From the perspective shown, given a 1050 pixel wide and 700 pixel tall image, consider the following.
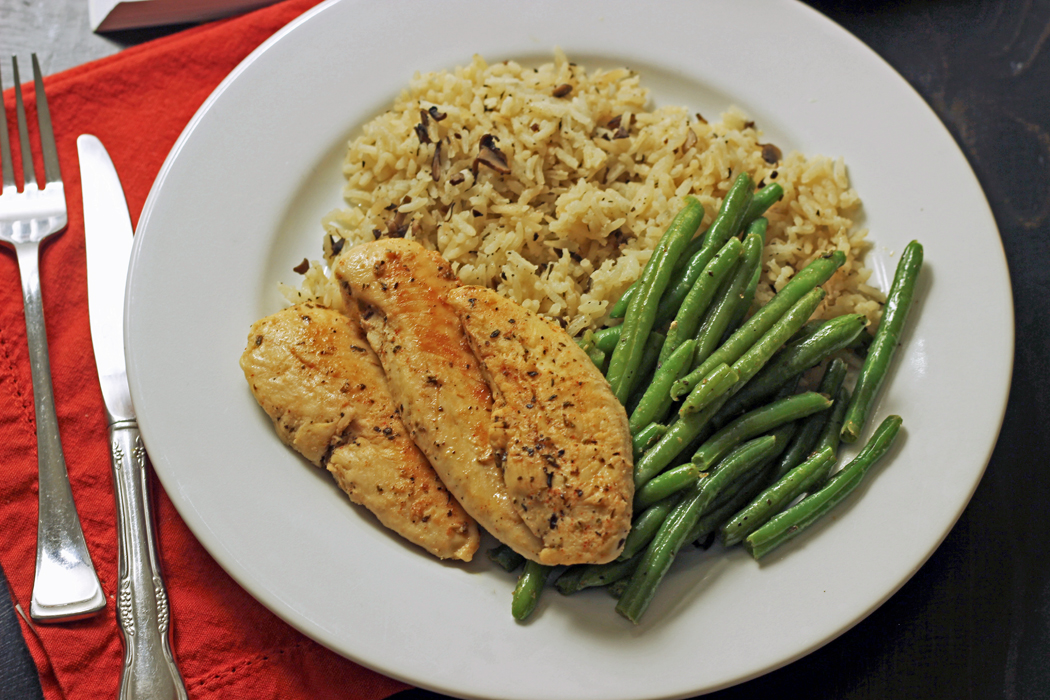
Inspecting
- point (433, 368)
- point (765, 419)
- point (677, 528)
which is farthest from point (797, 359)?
point (433, 368)

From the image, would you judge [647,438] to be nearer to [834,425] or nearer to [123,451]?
[834,425]

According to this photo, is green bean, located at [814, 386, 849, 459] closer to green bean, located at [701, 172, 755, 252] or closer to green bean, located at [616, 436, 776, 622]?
green bean, located at [616, 436, 776, 622]

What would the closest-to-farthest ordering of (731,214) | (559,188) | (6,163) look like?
1. (731,214)
2. (559,188)
3. (6,163)

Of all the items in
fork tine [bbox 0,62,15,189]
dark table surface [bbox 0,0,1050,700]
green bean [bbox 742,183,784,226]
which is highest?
fork tine [bbox 0,62,15,189]

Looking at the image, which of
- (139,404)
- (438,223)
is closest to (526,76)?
(438,223)

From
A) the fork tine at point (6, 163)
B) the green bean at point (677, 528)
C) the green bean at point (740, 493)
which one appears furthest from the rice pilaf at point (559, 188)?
the fork tine at point (6, 163)

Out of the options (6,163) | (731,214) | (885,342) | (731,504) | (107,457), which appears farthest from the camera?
(6,163)

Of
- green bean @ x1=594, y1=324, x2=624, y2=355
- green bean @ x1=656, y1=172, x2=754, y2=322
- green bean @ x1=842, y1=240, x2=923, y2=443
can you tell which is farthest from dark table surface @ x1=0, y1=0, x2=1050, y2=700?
green bean @ x1=594, y1=324, x2=624, y2=355
